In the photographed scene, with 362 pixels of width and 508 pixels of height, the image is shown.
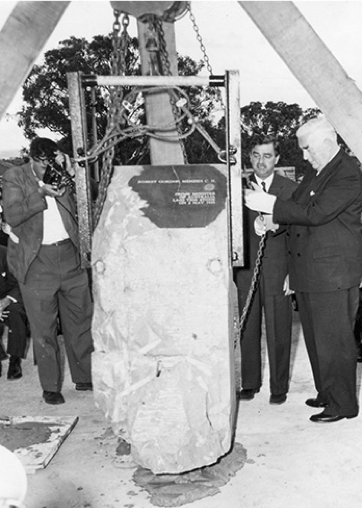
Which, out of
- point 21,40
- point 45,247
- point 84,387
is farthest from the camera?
point 84,387

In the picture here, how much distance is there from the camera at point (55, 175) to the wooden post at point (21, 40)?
2088mm

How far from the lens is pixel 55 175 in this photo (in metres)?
4.48

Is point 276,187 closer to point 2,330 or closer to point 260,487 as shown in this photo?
point 260,487

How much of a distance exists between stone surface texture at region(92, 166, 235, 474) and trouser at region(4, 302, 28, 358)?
2.27m

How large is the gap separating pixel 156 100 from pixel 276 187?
3.27 ft

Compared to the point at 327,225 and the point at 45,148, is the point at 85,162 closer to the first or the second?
the point at 45,148

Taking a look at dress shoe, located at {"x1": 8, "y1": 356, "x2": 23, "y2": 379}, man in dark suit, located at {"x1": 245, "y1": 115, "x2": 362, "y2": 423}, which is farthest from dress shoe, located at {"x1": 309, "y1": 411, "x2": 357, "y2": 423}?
dress shoe, located at {"x1": 8, "y1": 356, "x2": 23, "y2": 379}

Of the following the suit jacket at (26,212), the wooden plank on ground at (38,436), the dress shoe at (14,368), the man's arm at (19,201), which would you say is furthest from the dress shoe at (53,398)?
the man's arm at (19,201)

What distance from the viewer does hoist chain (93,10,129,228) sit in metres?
3.09

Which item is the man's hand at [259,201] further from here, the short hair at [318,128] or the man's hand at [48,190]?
the man's hand at [48,190]

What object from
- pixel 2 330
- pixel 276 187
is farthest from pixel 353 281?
pixel 2 330

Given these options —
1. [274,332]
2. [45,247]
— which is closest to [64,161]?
[45,247]

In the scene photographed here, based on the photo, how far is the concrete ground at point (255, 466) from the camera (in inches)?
127

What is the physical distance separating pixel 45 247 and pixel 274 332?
164cm
